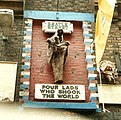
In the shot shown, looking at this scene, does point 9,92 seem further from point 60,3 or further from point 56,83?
point 60,3

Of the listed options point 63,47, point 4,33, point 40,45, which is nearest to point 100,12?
point 63,47

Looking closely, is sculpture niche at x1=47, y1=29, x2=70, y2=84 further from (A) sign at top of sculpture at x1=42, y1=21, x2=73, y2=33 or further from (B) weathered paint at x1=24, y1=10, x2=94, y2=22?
(B) weathered paint at x1=24, y1=10, x2=94, y2=22

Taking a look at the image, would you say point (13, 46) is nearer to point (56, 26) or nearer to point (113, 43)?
point (56, 26)

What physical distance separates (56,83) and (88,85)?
0.68 m

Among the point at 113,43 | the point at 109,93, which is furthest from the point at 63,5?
the point at 109,93

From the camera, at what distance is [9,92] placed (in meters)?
7.55

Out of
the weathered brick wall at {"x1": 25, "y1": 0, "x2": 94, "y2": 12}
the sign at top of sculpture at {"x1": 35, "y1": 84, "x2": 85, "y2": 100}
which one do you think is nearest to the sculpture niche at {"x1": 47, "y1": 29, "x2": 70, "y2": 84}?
the sign at top of sculpture at {"x1": 35, "y1": 84, "x2": 85, "y2": 100}

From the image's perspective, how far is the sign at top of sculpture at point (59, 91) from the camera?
7617 millimetres

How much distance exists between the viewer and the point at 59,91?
25.2ft

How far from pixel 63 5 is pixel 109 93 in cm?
278

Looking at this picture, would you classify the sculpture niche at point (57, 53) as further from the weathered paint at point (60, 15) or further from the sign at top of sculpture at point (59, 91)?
the weathered paint at point (60, 15)

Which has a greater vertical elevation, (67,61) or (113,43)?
(113,43)

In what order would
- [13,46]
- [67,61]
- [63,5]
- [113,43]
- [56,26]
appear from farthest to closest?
[63,5]
[56,26]
[113,43]
[13,46]
[67,61]

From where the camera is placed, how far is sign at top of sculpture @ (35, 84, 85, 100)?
7.62 meters
